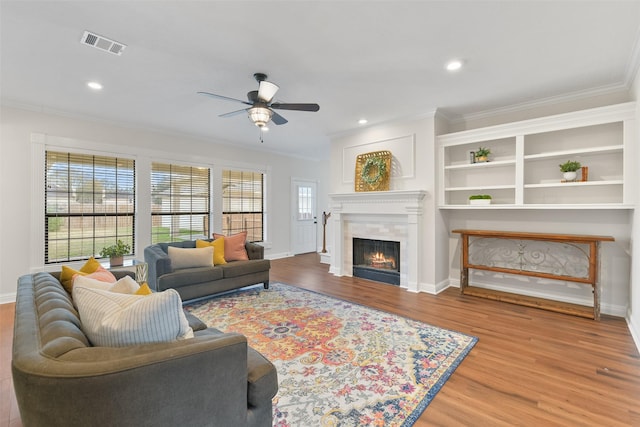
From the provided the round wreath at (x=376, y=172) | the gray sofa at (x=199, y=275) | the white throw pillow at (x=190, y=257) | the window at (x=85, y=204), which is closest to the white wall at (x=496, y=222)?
the round wreath at (x=376, y=172)

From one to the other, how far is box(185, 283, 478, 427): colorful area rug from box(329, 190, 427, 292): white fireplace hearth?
4.43 feet

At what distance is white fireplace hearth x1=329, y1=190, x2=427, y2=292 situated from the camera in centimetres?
447

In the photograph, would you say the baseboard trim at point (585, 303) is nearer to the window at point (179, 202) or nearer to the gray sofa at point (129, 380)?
the gray sofa at point (129, 380)

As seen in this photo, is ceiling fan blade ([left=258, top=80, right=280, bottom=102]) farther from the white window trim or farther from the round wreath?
the white window trim

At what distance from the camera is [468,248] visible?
4316 mm

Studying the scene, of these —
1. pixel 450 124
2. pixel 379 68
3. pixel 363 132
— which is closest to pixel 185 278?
pixel 379 68

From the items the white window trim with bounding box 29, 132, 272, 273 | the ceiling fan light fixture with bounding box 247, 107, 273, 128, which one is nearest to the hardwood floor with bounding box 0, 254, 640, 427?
the white window trim with bounding box 29, 132, 272, 273

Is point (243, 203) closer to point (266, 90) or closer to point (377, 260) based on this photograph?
point (377, 260)

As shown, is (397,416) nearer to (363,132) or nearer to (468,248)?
(468,248)

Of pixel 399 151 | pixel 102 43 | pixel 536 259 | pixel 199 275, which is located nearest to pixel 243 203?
pixel 199 275

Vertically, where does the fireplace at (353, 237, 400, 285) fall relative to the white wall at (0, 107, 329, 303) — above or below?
below

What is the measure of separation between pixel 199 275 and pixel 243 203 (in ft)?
10.5

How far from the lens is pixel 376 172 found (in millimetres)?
4910

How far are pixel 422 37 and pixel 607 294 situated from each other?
372 centimetres
